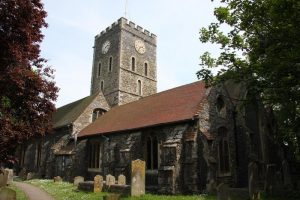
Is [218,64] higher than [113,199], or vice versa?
[218,64]

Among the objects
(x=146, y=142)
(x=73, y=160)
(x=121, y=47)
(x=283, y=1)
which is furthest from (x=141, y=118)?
(x=121, y=47)

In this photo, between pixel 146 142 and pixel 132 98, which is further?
pixel 132 98

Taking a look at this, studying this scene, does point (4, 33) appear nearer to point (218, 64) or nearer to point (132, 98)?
point (218, 64)

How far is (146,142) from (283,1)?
39.3ft

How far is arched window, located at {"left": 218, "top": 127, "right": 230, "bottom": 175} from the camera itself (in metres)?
18.5

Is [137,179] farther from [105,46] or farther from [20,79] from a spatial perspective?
[105,46]

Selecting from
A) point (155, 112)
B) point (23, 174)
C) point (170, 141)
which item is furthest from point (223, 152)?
point (23, 174)

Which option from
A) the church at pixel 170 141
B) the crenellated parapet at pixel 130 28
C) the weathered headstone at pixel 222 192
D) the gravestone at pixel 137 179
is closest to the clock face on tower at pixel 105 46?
the crenellated parapet at pixel 130 28

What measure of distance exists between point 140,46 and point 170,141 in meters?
22.8

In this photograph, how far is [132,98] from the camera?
113ft

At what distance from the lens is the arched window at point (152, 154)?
61.8 ft

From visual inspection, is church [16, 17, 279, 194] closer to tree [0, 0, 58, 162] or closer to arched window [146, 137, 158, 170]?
arched window [146, 137, 158, 170]

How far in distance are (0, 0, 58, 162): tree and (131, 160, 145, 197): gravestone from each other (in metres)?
5.84

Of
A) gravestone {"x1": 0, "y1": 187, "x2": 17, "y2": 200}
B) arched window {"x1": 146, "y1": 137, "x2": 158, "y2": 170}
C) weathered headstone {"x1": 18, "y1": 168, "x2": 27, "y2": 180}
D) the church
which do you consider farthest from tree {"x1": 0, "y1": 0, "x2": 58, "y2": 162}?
weathered headstone {"x1": 18, "y1": 168, "x2": 27, "y2": 180}
